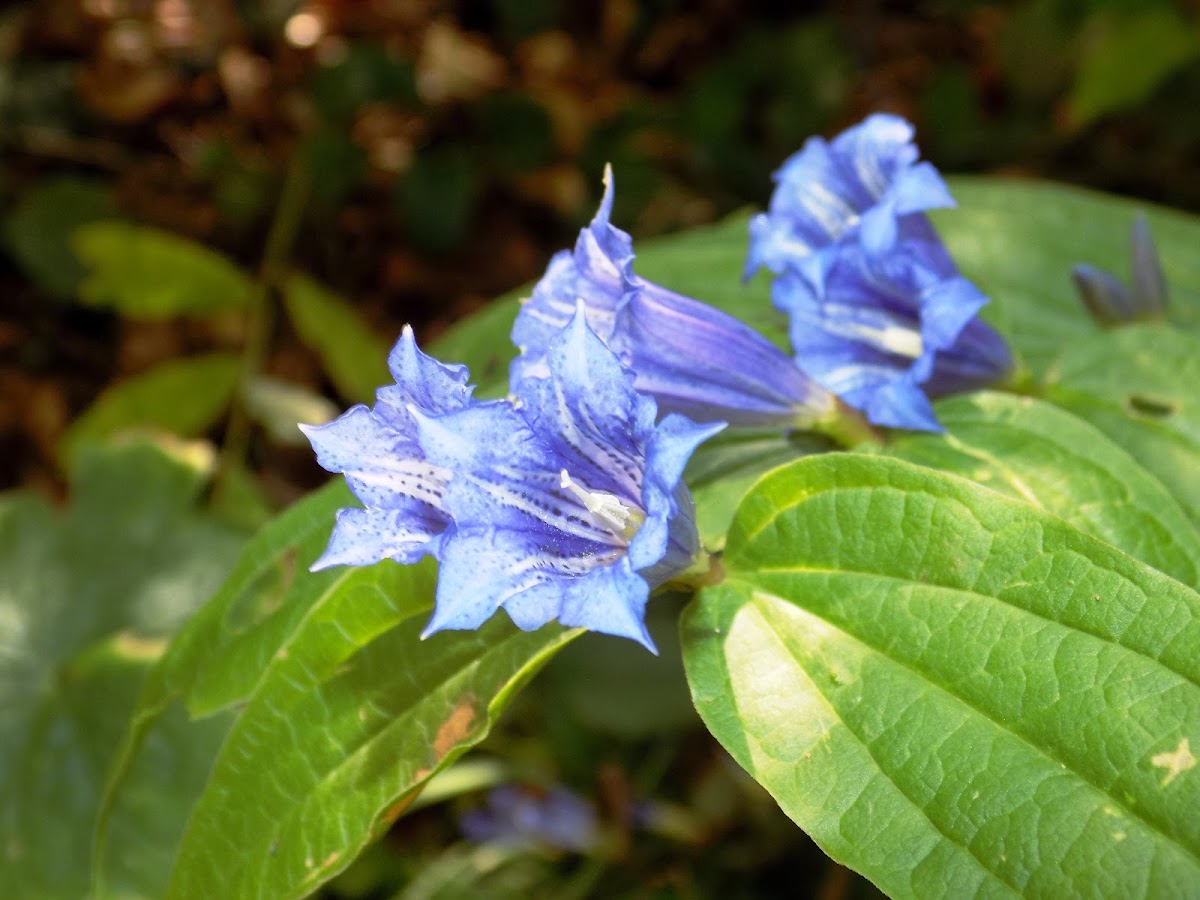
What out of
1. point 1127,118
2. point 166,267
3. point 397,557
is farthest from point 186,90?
point 397,557

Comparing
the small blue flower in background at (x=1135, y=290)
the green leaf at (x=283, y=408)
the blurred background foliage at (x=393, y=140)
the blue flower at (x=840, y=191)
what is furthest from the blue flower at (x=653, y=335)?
the blurred background foliage at (x=393, y=140)

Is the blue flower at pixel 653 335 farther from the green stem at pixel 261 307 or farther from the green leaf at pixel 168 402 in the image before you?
the green leaf at pixel 168 402

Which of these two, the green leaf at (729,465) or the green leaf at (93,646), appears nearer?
the green leaf at (729,465)

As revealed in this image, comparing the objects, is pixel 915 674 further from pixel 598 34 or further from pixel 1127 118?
pixel 598 34

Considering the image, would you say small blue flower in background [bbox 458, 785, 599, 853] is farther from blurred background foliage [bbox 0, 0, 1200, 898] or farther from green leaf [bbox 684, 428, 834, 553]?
green leaf [bbox 684, 428, 834, 553]

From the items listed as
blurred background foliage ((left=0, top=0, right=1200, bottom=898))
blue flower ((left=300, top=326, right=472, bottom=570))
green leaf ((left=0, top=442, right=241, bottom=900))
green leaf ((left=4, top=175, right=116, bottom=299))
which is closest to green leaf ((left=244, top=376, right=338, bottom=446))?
blurred background foliage ((left=0, top=0, right=1200, bottom=898))
